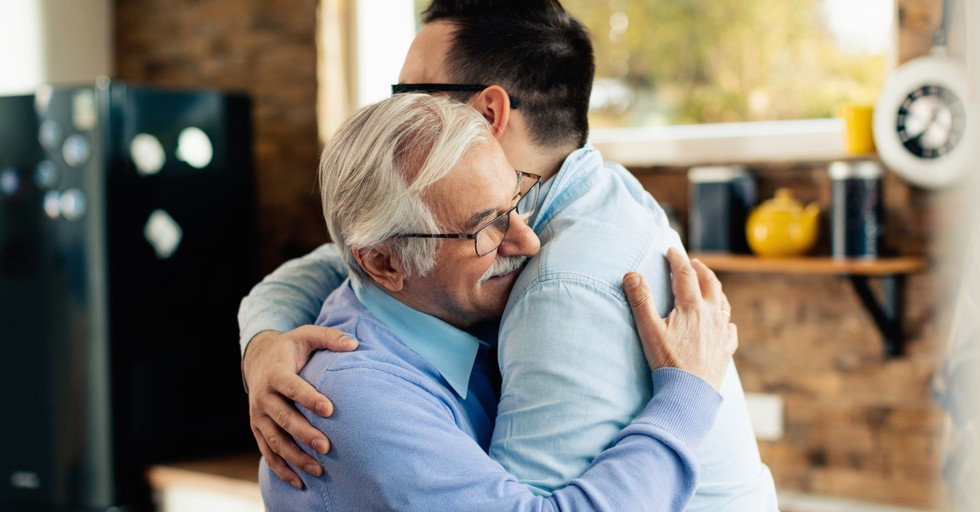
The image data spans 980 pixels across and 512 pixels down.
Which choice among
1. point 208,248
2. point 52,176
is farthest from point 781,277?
point 52,176

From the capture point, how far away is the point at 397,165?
1.12 meters

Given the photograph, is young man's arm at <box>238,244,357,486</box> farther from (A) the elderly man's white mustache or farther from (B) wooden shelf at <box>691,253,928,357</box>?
(B) wooden shelf at <box>691,253,928,357</box>

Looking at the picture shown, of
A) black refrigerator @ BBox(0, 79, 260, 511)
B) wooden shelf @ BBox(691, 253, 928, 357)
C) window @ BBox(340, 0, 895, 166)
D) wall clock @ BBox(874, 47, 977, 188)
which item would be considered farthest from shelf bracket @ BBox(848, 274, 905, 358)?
black refrigerator @ BBox(0, 79, 260, 511)

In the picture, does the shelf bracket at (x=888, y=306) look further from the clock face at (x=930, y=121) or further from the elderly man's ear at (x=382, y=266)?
the elderly man's ear at (x=382, y=266)

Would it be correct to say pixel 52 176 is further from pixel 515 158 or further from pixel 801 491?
pixel 801 491

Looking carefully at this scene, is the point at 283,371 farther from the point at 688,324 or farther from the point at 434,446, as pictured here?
the point at 688,324

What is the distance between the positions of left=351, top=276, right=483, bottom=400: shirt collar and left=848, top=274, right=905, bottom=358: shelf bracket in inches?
65.5

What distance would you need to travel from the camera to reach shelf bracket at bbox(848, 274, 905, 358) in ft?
8.41

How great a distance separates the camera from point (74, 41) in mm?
3777

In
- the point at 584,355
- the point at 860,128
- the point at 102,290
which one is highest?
the point at 860,128

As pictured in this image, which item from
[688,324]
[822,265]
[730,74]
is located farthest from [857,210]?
[688,324]

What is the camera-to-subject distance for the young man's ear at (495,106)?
135 cm

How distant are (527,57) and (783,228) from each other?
145 cm

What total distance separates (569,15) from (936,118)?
1354mm
